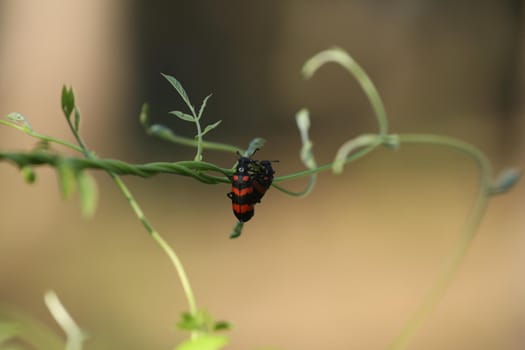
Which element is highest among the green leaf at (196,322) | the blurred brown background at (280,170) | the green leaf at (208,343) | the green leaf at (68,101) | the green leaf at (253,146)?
the blurred brown background at (280,170)

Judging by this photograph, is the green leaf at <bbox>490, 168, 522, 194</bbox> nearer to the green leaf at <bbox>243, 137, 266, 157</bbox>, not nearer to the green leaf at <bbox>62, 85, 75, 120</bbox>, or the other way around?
the green leaf at <bbox>243, 137, 266, 157</bbox>

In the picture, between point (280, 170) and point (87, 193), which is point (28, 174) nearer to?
point (87, 193)

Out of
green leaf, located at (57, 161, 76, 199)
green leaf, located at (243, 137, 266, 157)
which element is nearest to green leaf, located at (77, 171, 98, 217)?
green leaf, located at (57, 161, 76, 199)

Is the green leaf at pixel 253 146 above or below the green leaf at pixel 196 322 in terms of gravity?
above

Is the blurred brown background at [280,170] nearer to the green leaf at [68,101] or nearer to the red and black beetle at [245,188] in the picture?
the red and black beetle at [245,188]

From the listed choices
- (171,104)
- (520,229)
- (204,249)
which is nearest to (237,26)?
(171,104)

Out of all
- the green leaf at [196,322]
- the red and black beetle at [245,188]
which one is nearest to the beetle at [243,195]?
the red and black beetle at [245,188]
